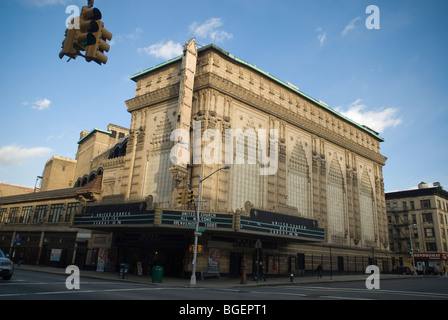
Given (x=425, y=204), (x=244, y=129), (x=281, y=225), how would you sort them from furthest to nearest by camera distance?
(x=425, y=204) → (x=244, y=129) → (x=281, y=225)

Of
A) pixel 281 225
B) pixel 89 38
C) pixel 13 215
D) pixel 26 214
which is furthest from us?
pixel 13 215

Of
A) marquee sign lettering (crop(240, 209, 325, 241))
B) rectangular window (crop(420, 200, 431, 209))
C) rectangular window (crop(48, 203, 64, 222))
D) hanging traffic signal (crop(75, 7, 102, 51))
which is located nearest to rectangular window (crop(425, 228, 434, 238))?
rectangular window (crop(420, 200, 431, 209))

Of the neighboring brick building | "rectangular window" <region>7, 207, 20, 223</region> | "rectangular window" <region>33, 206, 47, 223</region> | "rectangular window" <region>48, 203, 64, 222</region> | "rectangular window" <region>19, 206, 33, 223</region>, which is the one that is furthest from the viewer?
the neighboring brick building

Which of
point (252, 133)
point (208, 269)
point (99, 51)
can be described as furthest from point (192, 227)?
point (99, 51)

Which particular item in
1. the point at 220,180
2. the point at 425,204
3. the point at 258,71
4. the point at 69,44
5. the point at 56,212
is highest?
the point at 258,71

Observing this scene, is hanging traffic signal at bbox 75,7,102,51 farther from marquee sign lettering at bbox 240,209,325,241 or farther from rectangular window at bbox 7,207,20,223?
rectangular window at bbox 7,207,20,223

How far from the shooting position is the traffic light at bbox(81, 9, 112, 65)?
8.31 meters

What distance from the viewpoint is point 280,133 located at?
41469mm

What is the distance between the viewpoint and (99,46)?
28.0 feet

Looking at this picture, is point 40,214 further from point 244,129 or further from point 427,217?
point 427,217

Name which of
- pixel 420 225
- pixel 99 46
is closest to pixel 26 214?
pixel 99 46

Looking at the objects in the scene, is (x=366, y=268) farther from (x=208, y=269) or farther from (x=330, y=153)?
(x=208, y=269)

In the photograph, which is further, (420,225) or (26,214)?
(420,225)

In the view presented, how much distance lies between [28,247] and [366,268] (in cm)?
5283
